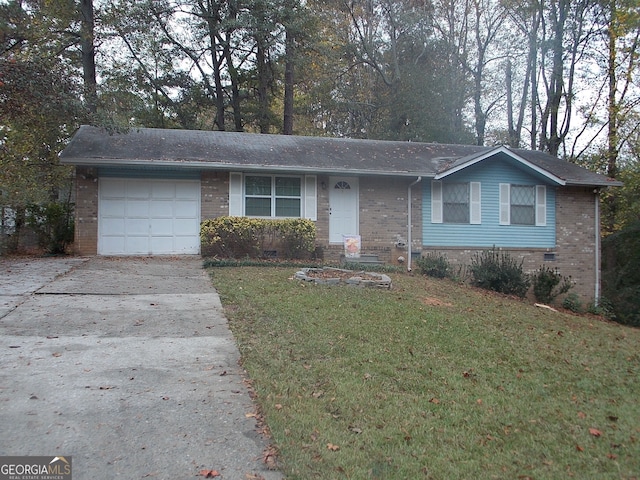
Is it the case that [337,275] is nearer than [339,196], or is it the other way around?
[337,275]

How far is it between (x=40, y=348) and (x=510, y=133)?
2819 cm

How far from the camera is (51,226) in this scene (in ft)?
44.5

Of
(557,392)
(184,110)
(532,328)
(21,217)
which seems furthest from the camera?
(184,110)

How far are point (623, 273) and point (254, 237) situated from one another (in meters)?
12.3

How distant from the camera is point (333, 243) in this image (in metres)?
14.6

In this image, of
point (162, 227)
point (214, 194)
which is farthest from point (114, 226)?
point (214, 194)

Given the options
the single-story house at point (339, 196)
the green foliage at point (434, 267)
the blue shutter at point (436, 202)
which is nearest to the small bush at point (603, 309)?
the single-story house at point (339, 196)

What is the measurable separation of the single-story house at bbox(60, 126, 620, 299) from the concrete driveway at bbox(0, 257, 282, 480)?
19.1 ft

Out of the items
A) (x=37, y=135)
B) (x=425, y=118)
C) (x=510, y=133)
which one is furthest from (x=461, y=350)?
(x=510, y=133)

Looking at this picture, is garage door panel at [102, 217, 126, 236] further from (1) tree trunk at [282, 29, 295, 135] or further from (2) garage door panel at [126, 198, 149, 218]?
(1) tree trunk at [282, 29, 295, 135]

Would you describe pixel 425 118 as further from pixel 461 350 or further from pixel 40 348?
pixel 40 348

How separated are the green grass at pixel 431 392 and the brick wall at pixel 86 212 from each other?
7.12 m

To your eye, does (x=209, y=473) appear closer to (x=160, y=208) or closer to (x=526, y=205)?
(x=160, y=208)

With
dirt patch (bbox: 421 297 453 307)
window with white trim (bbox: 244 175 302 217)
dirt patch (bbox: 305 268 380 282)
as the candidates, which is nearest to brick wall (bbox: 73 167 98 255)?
window with white trim (bbox: 244 175 302 217)
